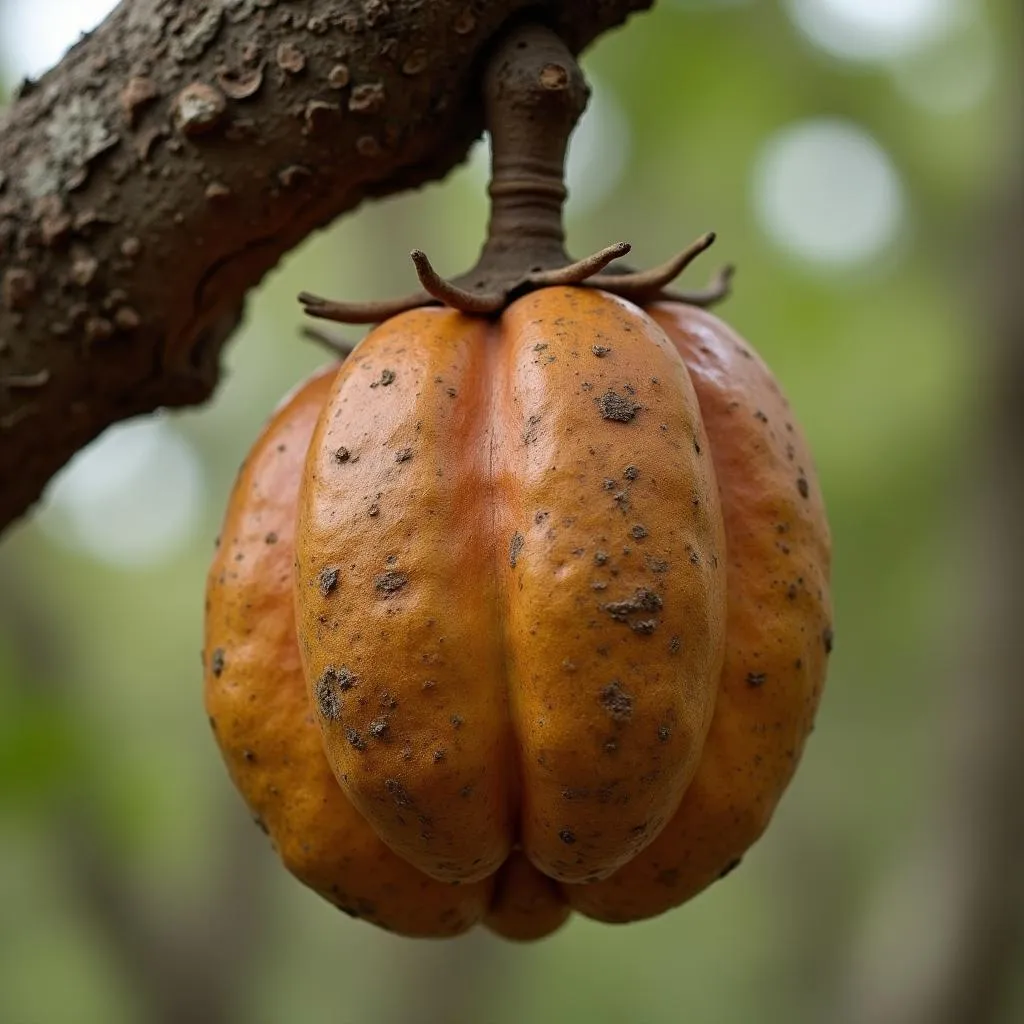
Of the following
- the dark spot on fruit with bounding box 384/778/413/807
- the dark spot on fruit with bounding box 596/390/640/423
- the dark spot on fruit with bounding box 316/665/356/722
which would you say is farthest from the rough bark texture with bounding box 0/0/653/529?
the dark spot on fruit with bounding box 384/778/413/807

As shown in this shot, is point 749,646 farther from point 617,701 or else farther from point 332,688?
point 332,688

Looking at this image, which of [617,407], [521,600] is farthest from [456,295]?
[521,600]

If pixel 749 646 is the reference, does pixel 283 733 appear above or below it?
below

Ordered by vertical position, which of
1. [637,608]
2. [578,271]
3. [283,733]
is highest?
[578,271]

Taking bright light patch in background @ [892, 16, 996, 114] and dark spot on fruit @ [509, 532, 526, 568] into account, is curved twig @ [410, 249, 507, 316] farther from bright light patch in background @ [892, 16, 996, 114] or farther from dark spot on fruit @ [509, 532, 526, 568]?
bright light patch in background @ [892, 16, 996, 114]

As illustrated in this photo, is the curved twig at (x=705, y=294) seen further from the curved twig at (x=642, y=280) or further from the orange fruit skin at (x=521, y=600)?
the orange fruit skin at (x=521, y=600)

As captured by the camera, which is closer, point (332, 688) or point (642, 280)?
point (332, 688)

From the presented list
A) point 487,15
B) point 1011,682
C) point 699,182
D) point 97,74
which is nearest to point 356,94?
point 487,15

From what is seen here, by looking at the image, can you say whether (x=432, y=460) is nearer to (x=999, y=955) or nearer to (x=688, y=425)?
(x=688, y=425)
